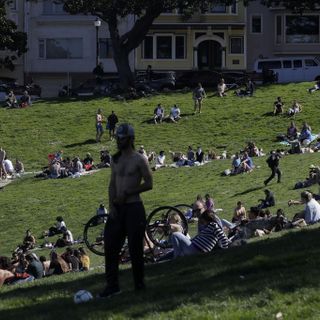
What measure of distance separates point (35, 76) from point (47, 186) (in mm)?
33327

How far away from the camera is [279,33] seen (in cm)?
6662

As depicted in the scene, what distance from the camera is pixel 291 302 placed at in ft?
26.6

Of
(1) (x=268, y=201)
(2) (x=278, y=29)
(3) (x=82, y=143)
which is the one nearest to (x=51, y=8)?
(2) (x=278, y=29)

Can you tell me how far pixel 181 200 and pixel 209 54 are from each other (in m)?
39.7

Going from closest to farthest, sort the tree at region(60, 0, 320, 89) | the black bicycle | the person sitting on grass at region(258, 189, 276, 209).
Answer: the black bicycle < the person sitting on grass at region(258, 189, 276, 209) < the tree at region(60, 0, 320, 89)

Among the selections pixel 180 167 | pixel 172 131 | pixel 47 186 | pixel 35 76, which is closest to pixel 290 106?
pixel 172 131

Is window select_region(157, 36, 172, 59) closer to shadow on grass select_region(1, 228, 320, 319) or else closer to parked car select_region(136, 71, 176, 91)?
parked car select_region(136, 71, 176, 91)

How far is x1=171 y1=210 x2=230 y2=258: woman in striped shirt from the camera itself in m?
13.4

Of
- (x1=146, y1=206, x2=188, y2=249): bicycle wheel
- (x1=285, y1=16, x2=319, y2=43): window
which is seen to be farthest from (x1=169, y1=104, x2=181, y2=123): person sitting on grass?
(x1=146, y1=206, x2=188, y2=249): bicycle wheel

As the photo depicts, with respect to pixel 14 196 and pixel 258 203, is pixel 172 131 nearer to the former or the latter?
pixel 14 196

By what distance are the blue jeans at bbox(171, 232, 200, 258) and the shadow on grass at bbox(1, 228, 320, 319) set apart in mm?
813

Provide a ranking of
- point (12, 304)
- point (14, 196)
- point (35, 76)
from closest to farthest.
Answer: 1. point (12, 304)
2. point (14, 196)
3. point (35, 76)

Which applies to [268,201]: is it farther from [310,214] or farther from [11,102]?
[11,102]

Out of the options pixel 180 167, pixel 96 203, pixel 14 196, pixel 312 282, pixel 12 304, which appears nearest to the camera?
pixel 312 282
